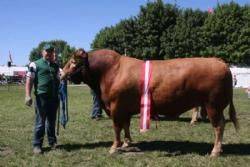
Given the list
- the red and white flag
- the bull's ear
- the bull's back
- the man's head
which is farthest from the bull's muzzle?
the bull's back

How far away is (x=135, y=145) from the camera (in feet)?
34.7

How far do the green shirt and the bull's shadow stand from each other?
138 cm

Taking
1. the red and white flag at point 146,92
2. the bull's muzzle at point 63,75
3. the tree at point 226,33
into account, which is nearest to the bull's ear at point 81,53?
the bull's muzzle at point 63,75

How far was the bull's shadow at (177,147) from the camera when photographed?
9.59 metres

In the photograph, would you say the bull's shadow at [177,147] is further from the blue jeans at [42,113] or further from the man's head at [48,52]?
the man's head at [48,52]

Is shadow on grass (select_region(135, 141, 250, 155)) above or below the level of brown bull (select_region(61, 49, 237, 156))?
below

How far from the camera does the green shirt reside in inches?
382

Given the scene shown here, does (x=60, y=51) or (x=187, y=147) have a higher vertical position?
(x=60, y=51)

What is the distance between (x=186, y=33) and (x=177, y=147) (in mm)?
52076

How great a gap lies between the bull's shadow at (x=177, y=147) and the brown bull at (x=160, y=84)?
0.60 m

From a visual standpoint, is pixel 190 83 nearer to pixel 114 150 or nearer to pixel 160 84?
pixel 160 84

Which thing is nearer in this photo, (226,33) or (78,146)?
(78,146)

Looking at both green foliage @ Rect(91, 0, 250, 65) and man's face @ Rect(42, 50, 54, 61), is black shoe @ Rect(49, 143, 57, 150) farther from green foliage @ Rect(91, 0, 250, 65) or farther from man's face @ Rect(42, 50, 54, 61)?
green foliage @ Rect(91, 0, 250, 65)

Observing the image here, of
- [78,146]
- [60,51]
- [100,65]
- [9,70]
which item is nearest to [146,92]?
[100,65]
